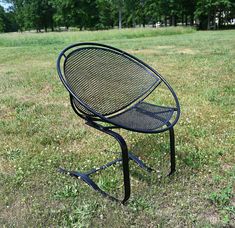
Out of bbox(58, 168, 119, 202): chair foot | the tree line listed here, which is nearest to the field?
bbox(58, 168, 119, 202): chair foot

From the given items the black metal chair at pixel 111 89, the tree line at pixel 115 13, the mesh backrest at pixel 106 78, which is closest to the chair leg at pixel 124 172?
the black metal chair at pixel 111 89

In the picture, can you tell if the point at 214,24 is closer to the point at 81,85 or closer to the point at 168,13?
the point at 168,13

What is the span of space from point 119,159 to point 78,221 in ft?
2.59

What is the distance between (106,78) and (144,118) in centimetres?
51

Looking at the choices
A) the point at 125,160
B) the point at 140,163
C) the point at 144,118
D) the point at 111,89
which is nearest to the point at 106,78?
the point at 111,89

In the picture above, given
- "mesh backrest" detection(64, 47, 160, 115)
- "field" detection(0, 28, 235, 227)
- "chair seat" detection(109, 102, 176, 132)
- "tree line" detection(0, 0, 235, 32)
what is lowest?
"field" detection(0, 28, 235, 227)

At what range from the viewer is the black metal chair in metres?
2.03

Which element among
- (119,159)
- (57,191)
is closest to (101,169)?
(119,159)

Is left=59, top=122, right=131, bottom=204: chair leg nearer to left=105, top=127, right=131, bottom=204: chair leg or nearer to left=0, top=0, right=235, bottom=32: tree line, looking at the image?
left=105, top=127, right=131, bottom=204: chair leg

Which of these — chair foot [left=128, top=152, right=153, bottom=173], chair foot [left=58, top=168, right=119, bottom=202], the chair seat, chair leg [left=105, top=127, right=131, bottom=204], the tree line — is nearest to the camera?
chair leg [left=105, top=127, right=131, bottom=204]

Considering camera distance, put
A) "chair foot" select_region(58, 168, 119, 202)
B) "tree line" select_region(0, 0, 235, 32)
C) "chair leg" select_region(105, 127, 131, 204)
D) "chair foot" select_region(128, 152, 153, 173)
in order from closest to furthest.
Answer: "chair leg" select_region(105, 127, 131, 204) < "chair foot" select_region(58, 168, 119, 202) < "chair foot" select_region(128, 152, 153, 173) < "tree line" select_region(0, 0, 235, 32)

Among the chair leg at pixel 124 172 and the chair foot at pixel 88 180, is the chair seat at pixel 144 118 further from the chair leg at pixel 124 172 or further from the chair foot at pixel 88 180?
the chair foot at pixel 88 180

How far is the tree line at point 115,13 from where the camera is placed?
37.7 metres

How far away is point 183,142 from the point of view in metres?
2.89
